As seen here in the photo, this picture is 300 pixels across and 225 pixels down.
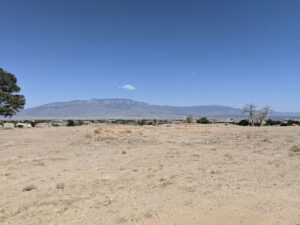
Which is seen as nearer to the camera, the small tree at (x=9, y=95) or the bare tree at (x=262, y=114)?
the small tree at (x=9, y=95)

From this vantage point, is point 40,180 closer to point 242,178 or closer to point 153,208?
point 153,208

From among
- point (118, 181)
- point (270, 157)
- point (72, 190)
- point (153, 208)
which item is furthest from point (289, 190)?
point (270, 157)

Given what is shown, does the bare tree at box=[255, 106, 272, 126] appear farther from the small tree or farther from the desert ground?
the desert ground

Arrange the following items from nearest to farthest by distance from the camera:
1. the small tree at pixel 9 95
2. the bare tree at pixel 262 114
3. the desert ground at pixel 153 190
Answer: the desert ground at pixel 153 190 → the small tree at pixel 9 95 → the bare tree at pixel 262 114

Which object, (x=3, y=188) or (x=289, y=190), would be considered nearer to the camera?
(x=289, y=190)

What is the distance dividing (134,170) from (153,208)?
6.40m

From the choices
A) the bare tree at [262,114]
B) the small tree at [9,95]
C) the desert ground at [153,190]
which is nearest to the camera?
the desert ground at [153,190]

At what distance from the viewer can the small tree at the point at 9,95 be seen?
46.2 metres

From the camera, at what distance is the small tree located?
46188 mm

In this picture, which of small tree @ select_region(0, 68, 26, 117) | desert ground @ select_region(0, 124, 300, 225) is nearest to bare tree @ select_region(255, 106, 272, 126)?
small tree @ select_region(0, 68, 26, 117)

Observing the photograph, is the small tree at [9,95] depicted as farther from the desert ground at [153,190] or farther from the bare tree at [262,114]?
the bare tree at [262,114]

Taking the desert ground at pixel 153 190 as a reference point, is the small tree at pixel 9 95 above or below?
above

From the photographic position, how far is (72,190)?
40.2ft

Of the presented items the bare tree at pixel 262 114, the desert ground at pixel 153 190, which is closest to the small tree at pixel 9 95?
the desert ground at pixel 153 190
